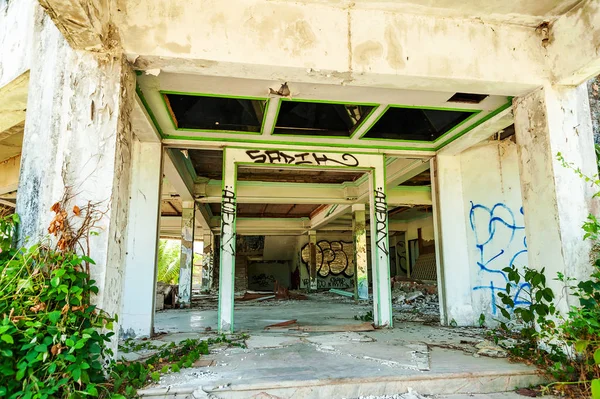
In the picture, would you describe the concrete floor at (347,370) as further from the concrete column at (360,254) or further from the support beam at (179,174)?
the concrete column at (360,254)

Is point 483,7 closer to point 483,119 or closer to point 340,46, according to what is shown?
point 340,46

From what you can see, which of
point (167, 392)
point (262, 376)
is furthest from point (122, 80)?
point (262, 376)

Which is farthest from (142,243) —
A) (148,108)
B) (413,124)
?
(413,124)

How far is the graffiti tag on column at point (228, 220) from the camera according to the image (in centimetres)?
622

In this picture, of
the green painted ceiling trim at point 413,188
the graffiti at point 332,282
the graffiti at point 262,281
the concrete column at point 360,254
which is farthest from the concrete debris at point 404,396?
the graffiti at point 262,281

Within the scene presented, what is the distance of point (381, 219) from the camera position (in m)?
6.99

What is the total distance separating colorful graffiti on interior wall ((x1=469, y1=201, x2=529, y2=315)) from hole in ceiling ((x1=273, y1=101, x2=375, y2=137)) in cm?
280

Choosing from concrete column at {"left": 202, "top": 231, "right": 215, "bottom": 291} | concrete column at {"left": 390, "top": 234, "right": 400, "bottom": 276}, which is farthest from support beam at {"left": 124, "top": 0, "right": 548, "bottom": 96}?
concrete column at {"left": 390, "top": 234, "right": 400, "bottom": 276}

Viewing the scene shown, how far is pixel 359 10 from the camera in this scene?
420 cm

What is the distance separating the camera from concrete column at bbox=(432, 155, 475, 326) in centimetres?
687

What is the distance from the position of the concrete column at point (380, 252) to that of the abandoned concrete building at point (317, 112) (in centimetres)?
2

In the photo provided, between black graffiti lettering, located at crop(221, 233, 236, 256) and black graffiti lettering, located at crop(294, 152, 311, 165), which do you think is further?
black graffiti lettering, located at crop(294, 152, 311, 165)

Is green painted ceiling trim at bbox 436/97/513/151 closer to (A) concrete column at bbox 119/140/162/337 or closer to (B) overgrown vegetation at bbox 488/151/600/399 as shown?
(B) overgrown vegetation at bbox 488/151/600/399

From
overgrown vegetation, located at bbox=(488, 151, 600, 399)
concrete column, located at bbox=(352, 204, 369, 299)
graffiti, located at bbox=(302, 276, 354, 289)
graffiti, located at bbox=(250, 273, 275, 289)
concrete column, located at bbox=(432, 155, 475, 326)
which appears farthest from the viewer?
graffiti, located at bbox=(250, 273, 275, 289)
